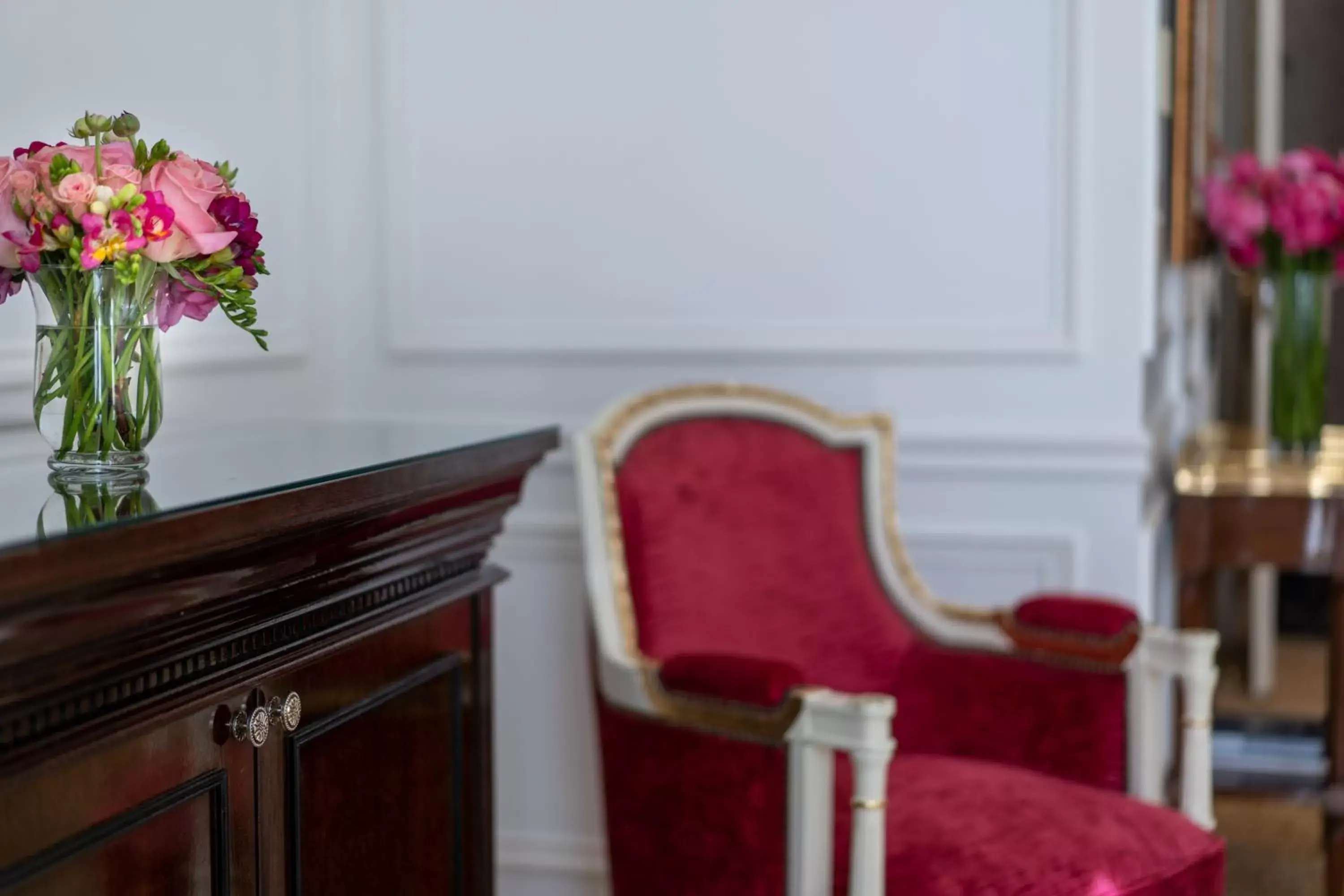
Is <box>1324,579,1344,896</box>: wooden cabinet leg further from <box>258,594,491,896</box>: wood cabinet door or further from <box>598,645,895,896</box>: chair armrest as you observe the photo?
<box>258,594,491,896</box>: wood cabinet door

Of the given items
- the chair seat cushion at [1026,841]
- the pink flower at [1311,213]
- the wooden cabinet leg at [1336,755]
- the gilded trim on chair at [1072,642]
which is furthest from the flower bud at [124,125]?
the pink flower at [1311,213]

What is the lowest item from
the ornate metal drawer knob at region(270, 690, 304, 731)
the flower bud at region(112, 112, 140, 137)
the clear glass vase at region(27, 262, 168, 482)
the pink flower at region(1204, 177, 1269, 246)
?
the ornate metal drawer knob at region(270, 690, 304, 731)

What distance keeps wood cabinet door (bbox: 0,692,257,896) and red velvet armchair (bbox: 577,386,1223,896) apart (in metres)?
0.74

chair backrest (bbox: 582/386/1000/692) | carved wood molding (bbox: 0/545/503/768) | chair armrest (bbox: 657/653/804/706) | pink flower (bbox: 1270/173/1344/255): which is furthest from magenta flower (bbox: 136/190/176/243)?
pink flower (bbox: 1270/173/1344/255)

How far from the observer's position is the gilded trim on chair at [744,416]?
2.41m

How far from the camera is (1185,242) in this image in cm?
346

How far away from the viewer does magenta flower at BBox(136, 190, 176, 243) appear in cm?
143

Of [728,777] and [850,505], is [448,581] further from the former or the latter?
[850,505]

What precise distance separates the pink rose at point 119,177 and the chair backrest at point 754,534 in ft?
3.54

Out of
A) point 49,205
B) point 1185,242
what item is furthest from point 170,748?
A: point 1185,242

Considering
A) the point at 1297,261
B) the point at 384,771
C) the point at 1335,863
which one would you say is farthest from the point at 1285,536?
the point at 384,771

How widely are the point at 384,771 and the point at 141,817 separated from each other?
49cm

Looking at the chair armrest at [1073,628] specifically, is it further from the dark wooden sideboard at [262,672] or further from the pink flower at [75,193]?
the pink flower at [75,193]

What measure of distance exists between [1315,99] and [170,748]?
518 cm
